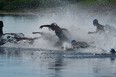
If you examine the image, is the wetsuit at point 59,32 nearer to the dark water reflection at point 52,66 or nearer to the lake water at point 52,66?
the dark water reflection at point 52,66

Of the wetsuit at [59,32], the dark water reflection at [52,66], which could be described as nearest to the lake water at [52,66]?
the dark water reflection at [52,66]

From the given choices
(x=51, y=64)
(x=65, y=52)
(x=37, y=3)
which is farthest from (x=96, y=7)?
(x=51, y=64)

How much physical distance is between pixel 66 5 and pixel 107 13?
46.3 feet

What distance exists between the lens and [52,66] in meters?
34.7

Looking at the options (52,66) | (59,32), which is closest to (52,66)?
(52,66)

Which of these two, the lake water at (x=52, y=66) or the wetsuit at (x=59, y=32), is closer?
the lake water at (x=52, y=66)

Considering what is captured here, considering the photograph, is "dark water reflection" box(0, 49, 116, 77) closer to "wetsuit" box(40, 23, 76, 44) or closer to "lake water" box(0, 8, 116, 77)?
"lake water" box(0, 8, 116, 77)

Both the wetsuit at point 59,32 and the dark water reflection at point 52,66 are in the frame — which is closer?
the dark water reflection at point 52,66

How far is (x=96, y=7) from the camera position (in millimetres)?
108000

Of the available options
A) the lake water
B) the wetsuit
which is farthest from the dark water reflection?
the wetsuit

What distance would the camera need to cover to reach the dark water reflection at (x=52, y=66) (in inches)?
1240

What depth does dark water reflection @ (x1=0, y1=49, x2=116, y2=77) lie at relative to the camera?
31484 mm

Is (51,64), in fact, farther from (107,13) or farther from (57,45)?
(107,13)

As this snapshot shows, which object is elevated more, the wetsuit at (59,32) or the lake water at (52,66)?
the wetsuit at (59,32)
